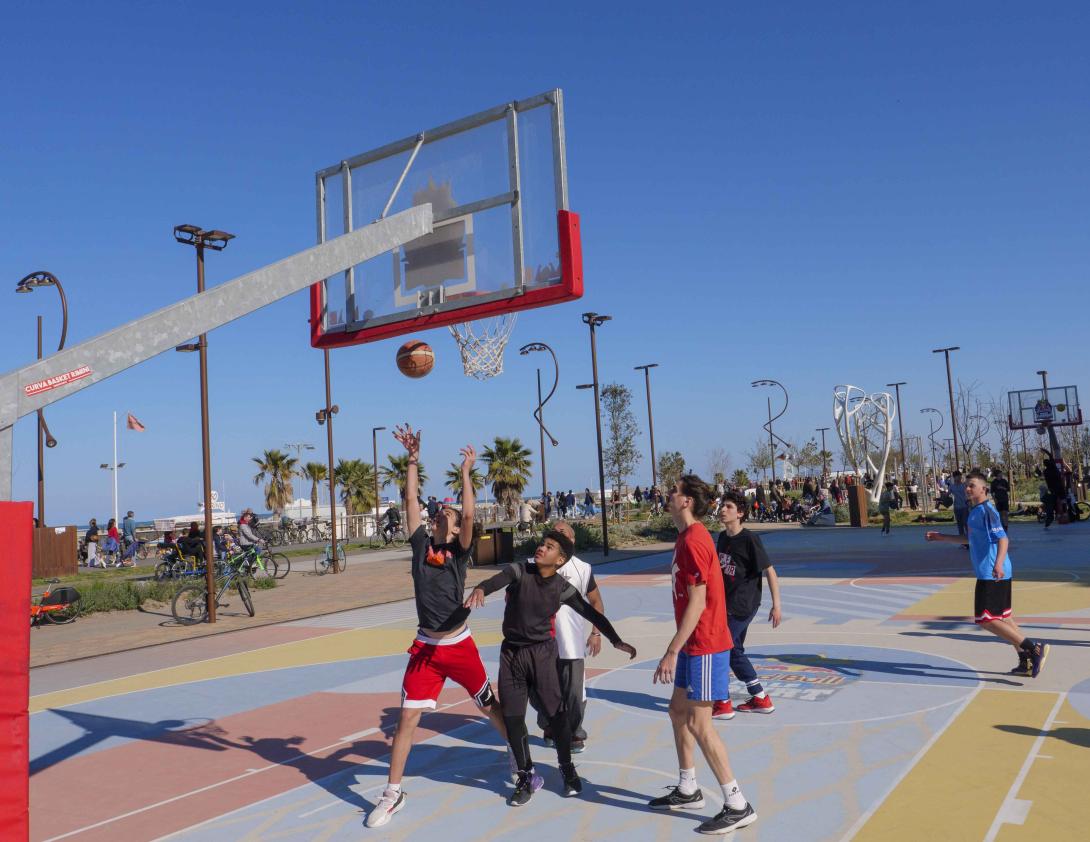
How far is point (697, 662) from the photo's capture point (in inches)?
209

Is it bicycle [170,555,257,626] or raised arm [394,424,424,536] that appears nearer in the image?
raised arm [394,424,424,536]

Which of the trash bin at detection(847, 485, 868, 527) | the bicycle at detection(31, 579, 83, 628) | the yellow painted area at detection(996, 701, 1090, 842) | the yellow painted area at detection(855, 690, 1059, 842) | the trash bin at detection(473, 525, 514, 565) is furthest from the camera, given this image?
the trash bin at detection(847, 485, 868, 527)

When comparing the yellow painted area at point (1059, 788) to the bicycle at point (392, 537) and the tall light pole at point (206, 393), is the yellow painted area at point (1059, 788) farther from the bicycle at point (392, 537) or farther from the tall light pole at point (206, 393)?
the bicycle at point (392, 537)

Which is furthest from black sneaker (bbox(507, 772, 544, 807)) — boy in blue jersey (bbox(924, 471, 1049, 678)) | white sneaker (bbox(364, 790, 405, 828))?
boy in blue jersey (bbox(924, 471, 1049, 678))

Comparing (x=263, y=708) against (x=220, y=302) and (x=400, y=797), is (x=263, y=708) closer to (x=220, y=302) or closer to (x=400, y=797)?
(x=400, y=797)

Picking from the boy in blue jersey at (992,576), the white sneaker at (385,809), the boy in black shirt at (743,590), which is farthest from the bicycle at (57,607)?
the boy in blue jersey at (992,576)

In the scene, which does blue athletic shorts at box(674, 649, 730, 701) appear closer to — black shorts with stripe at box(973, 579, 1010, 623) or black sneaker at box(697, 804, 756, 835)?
black sneaker at box(697, 804, 756, 835)

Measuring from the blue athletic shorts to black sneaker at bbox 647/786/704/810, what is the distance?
28.7 inches

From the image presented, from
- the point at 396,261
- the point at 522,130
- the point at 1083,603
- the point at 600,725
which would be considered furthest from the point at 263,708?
the point at 1083,603

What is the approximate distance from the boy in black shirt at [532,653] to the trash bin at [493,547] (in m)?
18.3

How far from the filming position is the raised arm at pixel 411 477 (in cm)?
614

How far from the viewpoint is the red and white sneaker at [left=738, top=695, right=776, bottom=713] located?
768cm

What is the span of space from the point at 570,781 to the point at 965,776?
2.62 metres

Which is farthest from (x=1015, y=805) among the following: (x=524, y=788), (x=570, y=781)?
(x=524, y=788)
